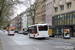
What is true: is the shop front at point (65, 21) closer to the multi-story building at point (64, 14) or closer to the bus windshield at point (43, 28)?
the multi-story building at point (64, 14)

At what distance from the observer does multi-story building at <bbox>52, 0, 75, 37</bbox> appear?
37.4 metres

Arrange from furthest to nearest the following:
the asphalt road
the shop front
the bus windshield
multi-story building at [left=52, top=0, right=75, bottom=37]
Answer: multi-story building at [left=52, top=0, right=75, bottom=37]
the shop front
the bus windshield
the asphalt road

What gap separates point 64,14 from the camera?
135 ft

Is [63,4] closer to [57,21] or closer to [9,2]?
[57,21]

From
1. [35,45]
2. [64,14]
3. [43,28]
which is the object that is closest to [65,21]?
[64,14]

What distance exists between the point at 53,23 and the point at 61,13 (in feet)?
21.3

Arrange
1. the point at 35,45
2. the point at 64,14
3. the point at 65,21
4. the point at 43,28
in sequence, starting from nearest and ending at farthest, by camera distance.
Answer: the point at 35,45
the point at 43,28
the point at 65,21
the point at 64,14

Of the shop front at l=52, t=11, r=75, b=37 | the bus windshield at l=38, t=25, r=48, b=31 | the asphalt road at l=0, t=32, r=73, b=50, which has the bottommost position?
the asphalt road at l=0, t=32, r=73, b=50

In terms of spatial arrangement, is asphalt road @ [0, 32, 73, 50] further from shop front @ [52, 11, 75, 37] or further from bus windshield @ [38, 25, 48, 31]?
shop front @ [52, 11, 75, 37]

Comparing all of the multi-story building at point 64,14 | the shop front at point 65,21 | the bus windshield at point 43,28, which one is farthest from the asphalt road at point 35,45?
the shop front at point 65,21

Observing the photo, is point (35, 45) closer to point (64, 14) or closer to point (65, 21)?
point (65, 21)

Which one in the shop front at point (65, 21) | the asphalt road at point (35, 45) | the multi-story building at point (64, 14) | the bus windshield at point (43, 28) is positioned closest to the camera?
the asphalt road at point (35, 45)

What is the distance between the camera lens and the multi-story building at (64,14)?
37375mm

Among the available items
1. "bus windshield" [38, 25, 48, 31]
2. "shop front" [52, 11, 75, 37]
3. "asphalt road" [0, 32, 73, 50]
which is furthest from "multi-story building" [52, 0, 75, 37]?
"asphalt road" [0, 32, 73, 50]
